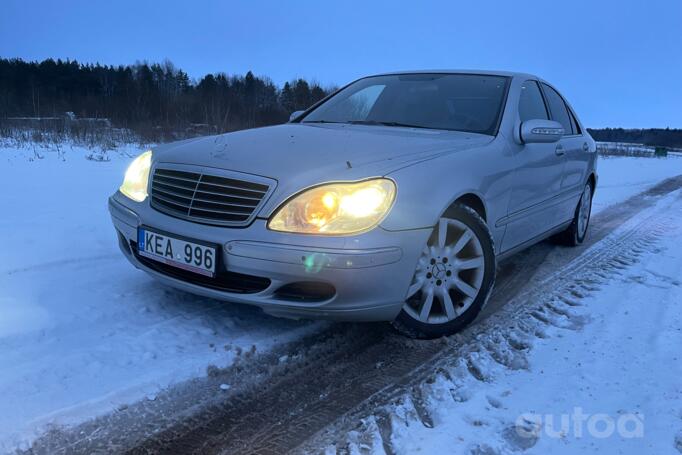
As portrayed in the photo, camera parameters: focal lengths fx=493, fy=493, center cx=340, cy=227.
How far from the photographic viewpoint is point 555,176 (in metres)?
3.84

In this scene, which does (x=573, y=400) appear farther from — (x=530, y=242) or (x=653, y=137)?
(x=653, y=137)

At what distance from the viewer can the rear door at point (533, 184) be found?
320 centimetres

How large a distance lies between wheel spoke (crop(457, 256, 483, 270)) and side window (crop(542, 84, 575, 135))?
7.17 ft

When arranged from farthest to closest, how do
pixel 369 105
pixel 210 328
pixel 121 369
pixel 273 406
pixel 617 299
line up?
pixel 369 105, pixel 617 299, pixel 210 328, pixel 121 369, pixel 273 406

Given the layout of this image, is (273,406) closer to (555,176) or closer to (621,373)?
(621,373)

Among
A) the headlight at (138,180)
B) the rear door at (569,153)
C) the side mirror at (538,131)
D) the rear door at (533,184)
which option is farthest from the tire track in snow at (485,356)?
the headlight at (138,180)

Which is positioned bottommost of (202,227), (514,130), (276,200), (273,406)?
(273,406)

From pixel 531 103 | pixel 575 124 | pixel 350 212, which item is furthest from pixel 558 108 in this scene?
pixel 350 212

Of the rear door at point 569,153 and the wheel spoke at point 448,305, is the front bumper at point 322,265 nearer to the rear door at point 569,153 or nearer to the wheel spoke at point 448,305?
the wheel spoke at point 448,305

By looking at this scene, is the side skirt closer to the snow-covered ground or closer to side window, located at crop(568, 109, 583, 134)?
the snow-covered ground

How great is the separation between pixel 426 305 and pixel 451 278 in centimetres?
21

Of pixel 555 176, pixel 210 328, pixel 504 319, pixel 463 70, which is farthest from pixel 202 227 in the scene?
pixel 555 176

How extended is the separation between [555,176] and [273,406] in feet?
9.59

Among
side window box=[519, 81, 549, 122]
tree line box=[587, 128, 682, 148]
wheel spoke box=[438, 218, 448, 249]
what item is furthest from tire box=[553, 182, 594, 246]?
tree line box=[587, 128, 682, 148]
